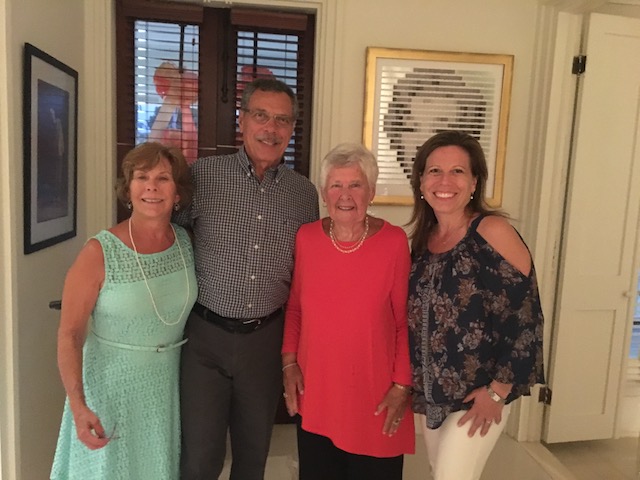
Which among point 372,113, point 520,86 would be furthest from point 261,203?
point 520,86

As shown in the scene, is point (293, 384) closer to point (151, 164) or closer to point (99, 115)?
point (151, 164)

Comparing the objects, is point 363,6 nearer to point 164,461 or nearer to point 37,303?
point 37,303

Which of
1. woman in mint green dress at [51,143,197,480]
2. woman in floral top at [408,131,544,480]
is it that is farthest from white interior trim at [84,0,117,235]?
woman in floral top at [408,131,544,480]

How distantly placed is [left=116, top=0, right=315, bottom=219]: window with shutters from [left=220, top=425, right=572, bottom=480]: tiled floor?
1.42 m

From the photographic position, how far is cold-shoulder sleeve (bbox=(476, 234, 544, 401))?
4.50 feet

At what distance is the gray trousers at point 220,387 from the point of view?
1605 millimetres

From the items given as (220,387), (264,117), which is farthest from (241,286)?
(264,117)

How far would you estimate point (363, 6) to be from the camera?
2445 millimetres

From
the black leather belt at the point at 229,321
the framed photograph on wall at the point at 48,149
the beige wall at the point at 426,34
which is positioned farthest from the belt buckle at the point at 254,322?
the beige wall at the point at 426,34

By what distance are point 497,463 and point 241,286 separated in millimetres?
1712

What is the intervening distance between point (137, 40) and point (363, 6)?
3.58 ft

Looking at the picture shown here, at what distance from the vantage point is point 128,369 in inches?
56.7

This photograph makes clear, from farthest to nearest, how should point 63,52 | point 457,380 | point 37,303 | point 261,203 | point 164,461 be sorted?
1. point 63,52
2. point 37,303
3. point 261,203
4. point 164,461
5. point 457,380

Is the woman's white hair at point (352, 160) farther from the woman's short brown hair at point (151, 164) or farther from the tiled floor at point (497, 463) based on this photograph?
the tiled floor at point (497, 463)
